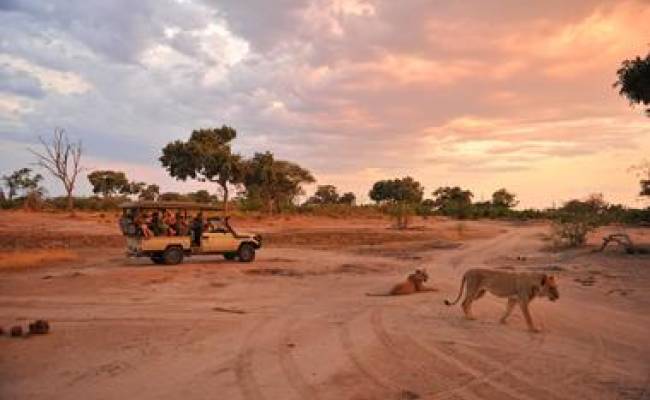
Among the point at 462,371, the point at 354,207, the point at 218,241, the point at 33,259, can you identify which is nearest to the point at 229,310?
the point at 462,371

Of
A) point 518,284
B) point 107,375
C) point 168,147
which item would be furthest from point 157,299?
point 168,147

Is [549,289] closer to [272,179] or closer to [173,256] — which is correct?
[173,256]

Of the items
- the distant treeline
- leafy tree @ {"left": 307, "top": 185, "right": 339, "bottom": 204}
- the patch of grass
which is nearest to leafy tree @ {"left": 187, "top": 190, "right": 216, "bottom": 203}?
the distant treeline

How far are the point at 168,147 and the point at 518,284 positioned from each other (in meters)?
50.0

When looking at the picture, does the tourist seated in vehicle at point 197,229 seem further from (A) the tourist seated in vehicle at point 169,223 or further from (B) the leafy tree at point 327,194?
(B) the leafy tree at point 327,194

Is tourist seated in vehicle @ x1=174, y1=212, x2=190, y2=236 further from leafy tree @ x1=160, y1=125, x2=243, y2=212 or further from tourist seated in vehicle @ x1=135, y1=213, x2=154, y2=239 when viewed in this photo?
leafy tree @ x1=160, y1=125, x2=243, y2=212

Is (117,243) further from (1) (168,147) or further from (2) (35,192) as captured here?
(2) (35,192)

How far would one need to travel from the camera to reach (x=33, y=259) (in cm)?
2434

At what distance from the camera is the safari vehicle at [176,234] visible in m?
22.9

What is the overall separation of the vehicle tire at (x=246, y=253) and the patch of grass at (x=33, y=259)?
6.22 meters

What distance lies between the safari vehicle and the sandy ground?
1.54 metres

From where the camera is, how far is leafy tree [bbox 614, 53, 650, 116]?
24.4 meters

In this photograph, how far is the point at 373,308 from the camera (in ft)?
45.5

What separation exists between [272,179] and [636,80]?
143ft
